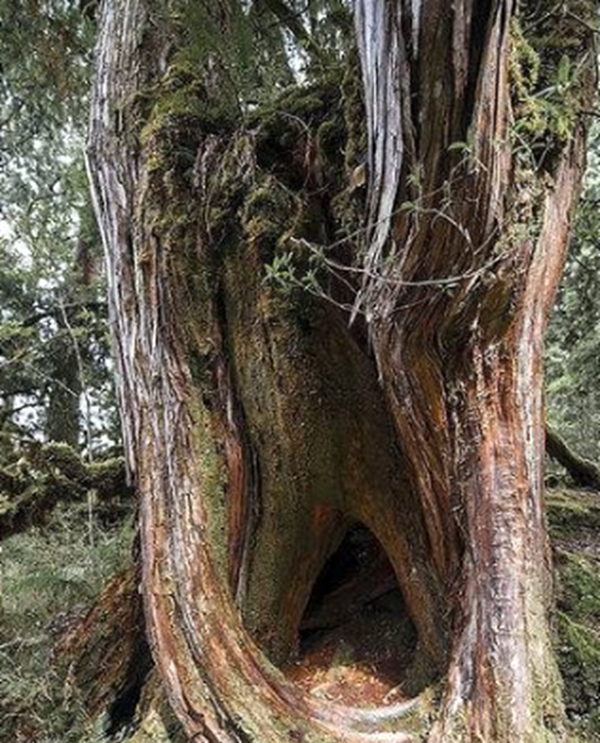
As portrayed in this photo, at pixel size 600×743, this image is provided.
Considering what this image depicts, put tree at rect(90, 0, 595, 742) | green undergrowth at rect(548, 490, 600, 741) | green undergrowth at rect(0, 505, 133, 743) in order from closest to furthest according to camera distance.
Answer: tree at rect(90, 0, 595, 742) < green undergrowth at rect(548, 490, 600, 741) < green undergrowth at rect(0, 505, 133, 743)

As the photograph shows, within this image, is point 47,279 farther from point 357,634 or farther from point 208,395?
point 357,634

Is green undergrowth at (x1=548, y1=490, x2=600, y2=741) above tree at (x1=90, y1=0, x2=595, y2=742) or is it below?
below

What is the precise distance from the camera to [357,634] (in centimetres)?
337

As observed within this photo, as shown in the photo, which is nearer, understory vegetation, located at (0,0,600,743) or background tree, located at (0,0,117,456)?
understory vegetation, located at (0,0,600,743)

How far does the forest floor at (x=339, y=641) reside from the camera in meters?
2.93

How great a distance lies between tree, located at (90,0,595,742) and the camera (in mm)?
2229

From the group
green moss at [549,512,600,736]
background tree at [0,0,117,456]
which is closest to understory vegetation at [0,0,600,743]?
green moss at [549,512,600,736]

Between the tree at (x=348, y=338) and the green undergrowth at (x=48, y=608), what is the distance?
988 mm

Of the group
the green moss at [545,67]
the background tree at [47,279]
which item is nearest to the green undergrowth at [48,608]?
the background tree at [47,279]

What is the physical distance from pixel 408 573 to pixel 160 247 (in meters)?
1.75

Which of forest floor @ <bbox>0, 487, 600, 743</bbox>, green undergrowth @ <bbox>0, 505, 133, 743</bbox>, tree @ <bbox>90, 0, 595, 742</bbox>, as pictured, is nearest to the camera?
tree @ <bbox>90, 0, 595, 742</bbox>

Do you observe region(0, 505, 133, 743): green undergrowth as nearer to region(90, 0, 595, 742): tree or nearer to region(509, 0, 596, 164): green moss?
region(90, 0, 595, 742): tree

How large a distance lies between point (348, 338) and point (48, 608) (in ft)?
9.67

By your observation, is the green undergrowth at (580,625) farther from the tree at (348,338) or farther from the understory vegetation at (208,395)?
the tree at (348,338)
